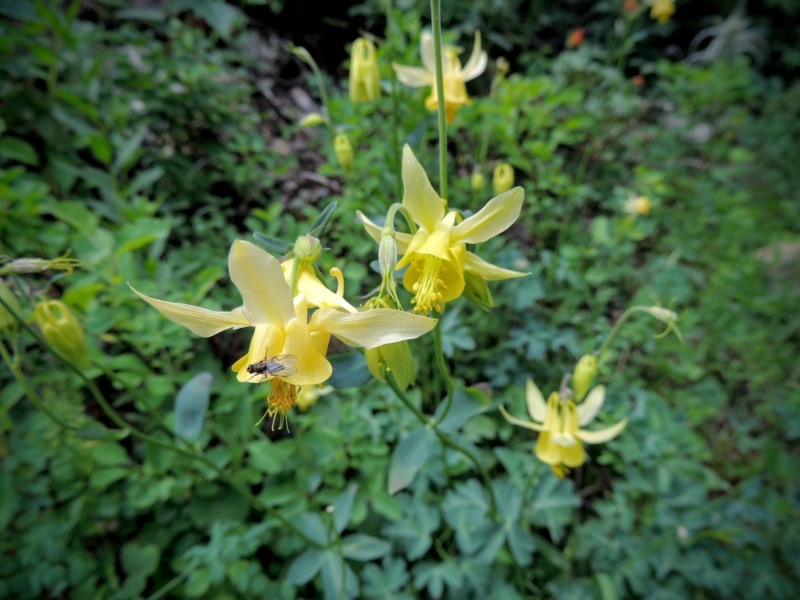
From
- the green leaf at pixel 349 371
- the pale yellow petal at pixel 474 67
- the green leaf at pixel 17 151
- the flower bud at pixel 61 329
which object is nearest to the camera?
the green leaf at pixel 349 371

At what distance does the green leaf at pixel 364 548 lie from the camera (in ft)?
3.16

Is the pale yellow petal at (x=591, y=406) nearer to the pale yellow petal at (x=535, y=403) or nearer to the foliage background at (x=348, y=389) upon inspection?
the pale yellow petal at (x=535, y=403)

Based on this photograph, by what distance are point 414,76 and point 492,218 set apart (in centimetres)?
60

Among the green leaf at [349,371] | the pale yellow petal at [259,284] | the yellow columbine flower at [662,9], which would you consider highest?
the yellow columbine flower at [662,9]

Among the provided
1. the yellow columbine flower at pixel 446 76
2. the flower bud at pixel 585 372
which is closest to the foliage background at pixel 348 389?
the yellow columbine flower at pixel 446 76

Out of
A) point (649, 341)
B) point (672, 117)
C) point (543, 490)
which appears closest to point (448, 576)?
point (543, 490)

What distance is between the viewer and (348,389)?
1177mm

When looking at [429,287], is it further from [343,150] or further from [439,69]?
[343,150]

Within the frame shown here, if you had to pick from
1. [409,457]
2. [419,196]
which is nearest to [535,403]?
[409,457]

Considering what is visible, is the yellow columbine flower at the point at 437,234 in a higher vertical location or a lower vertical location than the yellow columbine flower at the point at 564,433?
higher

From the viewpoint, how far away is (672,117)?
9.68ft

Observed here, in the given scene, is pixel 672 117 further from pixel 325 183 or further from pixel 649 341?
pixel 325 183

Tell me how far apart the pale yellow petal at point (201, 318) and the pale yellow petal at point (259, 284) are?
3 cm

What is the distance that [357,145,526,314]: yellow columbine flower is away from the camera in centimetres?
54
